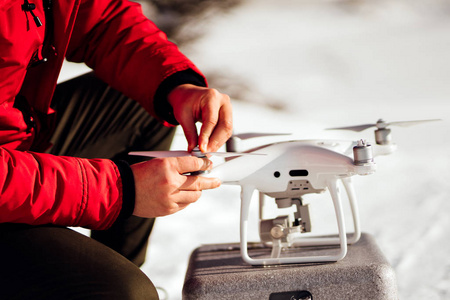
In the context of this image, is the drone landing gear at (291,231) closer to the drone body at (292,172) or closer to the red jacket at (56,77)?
the drone body at (292,172)

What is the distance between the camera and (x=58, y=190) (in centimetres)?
67

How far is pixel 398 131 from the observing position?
2027 millimetres

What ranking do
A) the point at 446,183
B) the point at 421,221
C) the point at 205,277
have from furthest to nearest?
the point at 446,183 → the point at 421,221 → the point at 205,277

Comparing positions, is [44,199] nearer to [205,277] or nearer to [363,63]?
[205,277]

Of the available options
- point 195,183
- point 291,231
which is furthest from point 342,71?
point 195,183

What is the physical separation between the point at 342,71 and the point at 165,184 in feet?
5.55

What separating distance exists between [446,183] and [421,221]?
0.26 m

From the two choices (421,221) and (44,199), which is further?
(421,221)

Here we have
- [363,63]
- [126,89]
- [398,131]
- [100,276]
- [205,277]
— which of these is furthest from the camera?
[363,63]

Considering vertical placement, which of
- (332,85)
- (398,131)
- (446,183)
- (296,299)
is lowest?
(296,299)

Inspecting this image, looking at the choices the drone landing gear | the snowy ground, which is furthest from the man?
the snowy ground

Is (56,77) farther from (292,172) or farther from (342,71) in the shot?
(342,71)

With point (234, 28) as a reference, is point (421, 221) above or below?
below

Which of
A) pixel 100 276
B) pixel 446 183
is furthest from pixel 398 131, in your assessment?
pixel 100 276
